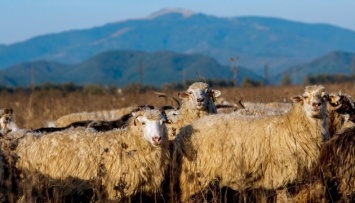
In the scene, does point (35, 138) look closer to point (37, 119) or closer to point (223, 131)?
point (223, 131)

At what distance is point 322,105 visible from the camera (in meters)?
8.93

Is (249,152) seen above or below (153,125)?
below

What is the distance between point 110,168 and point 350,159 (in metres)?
2.70

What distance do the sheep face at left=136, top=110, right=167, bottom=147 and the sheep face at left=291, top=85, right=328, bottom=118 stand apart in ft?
5.62

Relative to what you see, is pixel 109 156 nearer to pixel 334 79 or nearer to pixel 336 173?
pixel 336 173

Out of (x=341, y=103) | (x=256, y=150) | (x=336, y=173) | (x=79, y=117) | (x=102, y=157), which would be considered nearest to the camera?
(x=336, y=173)

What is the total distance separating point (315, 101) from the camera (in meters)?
8.81

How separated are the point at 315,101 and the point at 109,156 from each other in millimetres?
2487

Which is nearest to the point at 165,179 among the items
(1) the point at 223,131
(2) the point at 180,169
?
(2) the point at 180,169

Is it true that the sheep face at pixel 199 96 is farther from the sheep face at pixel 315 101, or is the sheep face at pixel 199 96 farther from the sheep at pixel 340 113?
the sheep face at pixel 315 101

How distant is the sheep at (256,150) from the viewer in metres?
8.79

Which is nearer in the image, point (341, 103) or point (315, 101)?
point (315, 101)

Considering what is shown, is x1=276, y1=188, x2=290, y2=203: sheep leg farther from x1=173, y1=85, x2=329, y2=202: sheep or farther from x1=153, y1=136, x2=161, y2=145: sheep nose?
x1=153, y1=136, x2=161, y2=145: sheep nose

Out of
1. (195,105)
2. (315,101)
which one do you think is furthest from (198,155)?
(195,105)
